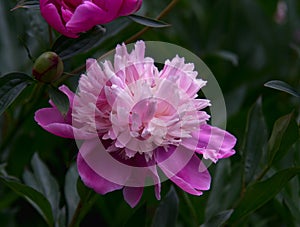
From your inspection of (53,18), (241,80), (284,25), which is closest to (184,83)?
(53,18)

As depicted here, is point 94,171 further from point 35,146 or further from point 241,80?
point 241,80

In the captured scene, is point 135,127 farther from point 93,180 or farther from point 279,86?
point 279,86

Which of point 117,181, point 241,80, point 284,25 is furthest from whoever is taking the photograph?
point 284,25

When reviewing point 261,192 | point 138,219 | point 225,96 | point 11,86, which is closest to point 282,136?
point 261,192

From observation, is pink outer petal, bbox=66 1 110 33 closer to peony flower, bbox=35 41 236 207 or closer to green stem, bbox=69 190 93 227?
peony flower, bbox=35 41 236 207

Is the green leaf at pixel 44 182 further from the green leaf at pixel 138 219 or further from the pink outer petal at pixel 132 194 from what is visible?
the pink outer petal at pixel 132 194
